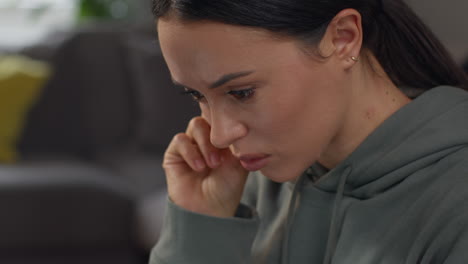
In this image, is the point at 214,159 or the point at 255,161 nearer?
the point at 255,161

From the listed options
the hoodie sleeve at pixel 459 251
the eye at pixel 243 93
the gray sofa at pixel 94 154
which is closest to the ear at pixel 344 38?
the eye at pixel 243 93

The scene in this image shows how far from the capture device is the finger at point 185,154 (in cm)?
121

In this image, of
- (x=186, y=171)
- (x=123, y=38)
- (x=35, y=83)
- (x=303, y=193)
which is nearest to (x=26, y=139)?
(x=35, y=83)

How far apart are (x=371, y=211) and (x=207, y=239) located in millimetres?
316

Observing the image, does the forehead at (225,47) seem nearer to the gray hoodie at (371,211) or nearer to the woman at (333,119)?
the woman at (333,119)

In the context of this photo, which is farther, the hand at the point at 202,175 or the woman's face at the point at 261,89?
the hand at the point at 202,175

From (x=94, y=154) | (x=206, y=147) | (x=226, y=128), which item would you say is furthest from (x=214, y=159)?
(x=94, y=154)

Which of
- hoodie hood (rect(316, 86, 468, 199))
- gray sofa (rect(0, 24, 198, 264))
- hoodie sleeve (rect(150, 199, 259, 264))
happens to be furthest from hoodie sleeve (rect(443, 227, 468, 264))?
gray sofa (rect(0, 24, 198, 264))

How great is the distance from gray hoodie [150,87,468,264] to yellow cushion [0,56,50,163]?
1810 millimetres

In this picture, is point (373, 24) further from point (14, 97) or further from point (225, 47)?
point (14, 97)

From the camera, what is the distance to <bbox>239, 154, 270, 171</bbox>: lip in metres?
0.96

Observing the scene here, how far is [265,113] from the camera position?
90 cm

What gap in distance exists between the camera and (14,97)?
2803mm

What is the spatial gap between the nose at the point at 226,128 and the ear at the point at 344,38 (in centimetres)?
16
